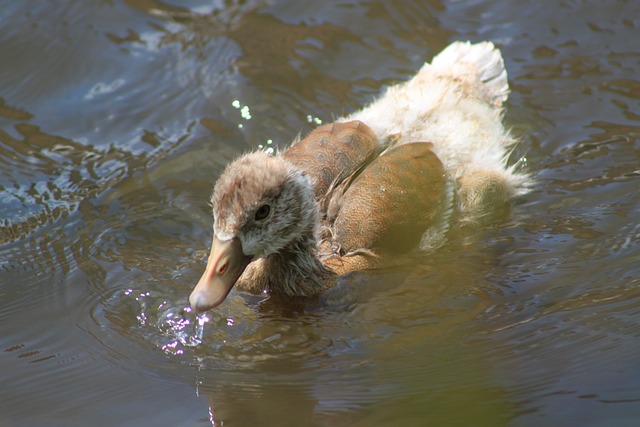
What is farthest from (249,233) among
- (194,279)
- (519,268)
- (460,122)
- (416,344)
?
(460,122)

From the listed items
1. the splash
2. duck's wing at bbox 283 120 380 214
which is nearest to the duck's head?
the splash

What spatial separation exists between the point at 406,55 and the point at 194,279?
3.39 m

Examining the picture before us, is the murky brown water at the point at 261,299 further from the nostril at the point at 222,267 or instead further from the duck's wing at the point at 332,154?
the duck's wing at the point at 332,154

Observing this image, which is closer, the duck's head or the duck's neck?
the duck's head

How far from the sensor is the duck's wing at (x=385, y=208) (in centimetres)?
538

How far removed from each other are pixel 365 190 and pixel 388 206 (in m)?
0.17

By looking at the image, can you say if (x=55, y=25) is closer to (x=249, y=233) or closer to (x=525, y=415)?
(x=249, y=233)

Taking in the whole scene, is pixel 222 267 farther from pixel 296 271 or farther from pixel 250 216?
pixel 296 271

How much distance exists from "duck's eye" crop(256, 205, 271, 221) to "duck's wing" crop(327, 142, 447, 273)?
24.3 inches

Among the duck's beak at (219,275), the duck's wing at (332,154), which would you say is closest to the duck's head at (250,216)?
the duck's beak at (219,275)

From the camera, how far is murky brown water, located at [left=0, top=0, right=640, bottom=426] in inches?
171

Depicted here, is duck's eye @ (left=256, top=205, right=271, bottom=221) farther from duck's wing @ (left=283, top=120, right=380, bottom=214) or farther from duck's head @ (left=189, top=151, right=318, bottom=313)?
duck's wing @ (left=283, top=120, right=380, bottom=214)

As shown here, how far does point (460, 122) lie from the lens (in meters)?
6.45

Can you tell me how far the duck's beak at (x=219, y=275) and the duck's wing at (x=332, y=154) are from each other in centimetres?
89
